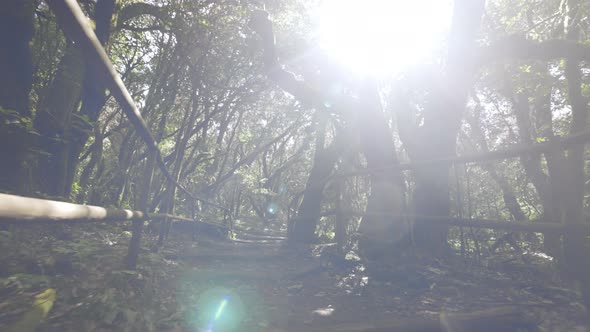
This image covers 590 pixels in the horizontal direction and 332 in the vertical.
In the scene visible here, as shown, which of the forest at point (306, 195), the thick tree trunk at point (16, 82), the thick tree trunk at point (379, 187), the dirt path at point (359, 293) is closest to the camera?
the forest at point (306, 195)

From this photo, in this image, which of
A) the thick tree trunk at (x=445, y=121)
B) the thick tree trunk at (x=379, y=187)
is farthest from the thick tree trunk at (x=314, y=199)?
the thick tree trunk at (x=445, y=121)

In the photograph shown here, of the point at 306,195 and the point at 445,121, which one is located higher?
the point at 445,121

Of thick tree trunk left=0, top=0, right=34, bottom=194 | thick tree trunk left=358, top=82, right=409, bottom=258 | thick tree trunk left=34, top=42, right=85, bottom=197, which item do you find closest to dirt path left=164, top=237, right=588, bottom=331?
thick tree trunk left=358, top=82, right=409, bottom=258

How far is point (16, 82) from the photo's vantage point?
12.8 ft

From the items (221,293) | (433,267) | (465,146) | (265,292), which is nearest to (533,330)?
(433,267)

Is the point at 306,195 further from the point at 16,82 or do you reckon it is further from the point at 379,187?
the point at 16,82

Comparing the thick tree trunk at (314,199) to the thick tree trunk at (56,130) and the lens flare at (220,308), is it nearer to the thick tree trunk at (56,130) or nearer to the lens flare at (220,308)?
the lens flare at (220,308)

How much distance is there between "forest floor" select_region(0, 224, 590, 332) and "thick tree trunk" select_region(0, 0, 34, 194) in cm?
69

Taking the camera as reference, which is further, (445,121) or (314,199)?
(314,199)

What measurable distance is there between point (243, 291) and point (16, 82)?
4051mm

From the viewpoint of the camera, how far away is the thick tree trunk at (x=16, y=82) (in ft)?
11.1

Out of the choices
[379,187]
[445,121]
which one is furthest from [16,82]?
[445,121]

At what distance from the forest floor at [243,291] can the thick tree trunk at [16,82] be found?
687mm

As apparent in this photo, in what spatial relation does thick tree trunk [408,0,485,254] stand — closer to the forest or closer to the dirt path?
the forest
